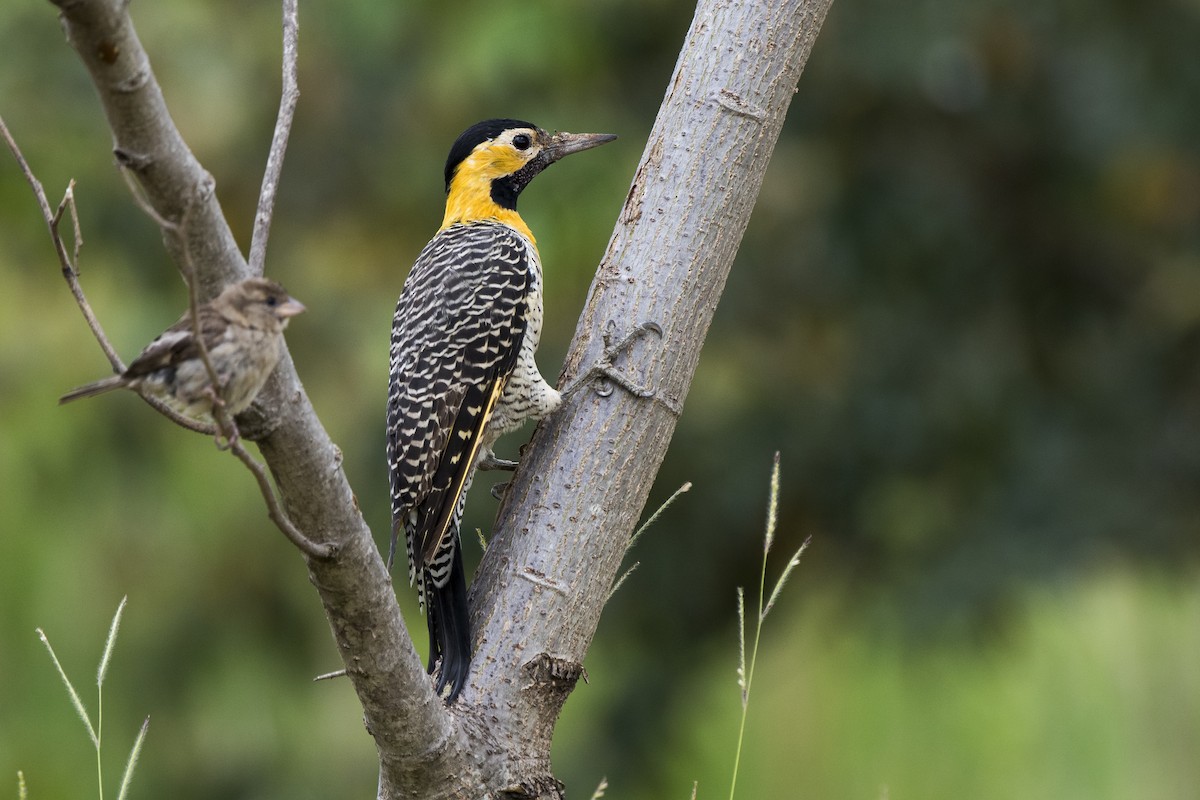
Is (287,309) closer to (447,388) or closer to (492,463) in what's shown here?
(447,388)

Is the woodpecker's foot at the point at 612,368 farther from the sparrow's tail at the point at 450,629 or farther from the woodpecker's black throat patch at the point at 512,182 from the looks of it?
the woodpecker's black throat patch at the point at 512,182

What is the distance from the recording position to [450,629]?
3266 mm

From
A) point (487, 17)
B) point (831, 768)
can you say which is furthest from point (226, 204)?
point (831, 768)

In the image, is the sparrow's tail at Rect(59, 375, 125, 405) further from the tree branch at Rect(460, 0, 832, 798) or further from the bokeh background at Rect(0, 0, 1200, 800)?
the bokeh background at Rect(0, 0, 1200, 800)

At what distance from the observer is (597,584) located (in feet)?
10.2

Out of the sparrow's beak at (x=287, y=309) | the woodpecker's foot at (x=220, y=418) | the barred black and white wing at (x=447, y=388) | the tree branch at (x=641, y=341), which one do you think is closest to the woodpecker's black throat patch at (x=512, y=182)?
the barred black and white wing at (x=447, y=388)

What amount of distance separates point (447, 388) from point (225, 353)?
5.75 ft

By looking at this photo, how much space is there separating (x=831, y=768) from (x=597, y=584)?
3682mm

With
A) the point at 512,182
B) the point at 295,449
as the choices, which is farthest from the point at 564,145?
the point at 295,449

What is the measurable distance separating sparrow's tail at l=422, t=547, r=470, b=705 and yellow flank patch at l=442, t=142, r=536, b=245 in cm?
156

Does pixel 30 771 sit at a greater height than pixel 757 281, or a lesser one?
lesser

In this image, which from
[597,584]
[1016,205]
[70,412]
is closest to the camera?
[597,584]

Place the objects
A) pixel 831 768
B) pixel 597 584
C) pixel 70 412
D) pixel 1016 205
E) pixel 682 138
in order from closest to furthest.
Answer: pixel 597 584, pixel 682 138, pixel 831 768, pixel 70 412, pixel 1016 205

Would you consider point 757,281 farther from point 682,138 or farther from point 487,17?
point 682,138
